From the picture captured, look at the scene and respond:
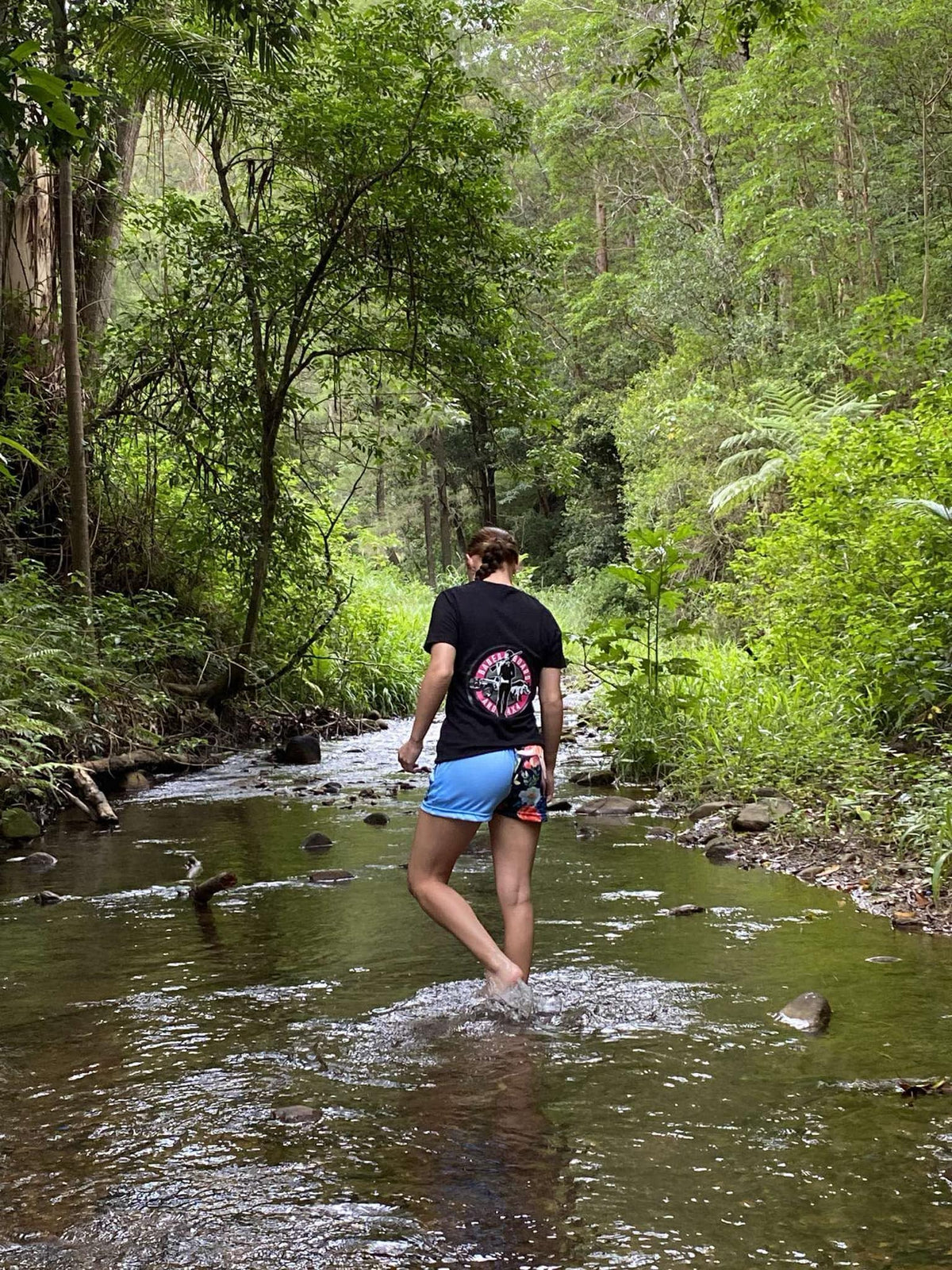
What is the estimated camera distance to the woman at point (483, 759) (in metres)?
4.41

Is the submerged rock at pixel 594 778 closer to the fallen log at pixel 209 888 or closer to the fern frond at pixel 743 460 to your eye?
the fallen log at pixel 209 888

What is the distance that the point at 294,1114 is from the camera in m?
3.38

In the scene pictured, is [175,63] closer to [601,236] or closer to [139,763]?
[139,763]

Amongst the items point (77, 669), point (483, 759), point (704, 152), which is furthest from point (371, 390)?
point (704, 152)

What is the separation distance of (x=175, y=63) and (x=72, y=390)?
10.8 ft

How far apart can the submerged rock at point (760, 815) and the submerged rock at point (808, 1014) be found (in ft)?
11.4

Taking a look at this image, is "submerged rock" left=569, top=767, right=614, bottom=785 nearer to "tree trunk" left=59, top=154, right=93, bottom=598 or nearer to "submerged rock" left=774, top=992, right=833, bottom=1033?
"tree trunk" left=59, top=154, right=93, bottom=598

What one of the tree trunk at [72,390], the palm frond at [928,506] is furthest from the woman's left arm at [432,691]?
the tree trunk at [72,390]

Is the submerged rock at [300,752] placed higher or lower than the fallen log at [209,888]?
higher

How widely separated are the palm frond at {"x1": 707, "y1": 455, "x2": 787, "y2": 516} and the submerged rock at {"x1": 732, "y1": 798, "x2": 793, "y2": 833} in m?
9.07

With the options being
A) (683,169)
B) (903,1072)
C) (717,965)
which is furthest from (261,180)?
(683,169)

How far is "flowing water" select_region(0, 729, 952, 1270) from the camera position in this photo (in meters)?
2.66

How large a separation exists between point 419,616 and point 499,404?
7.33 meters

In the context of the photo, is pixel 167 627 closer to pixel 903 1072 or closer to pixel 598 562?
pixel 903 1072
